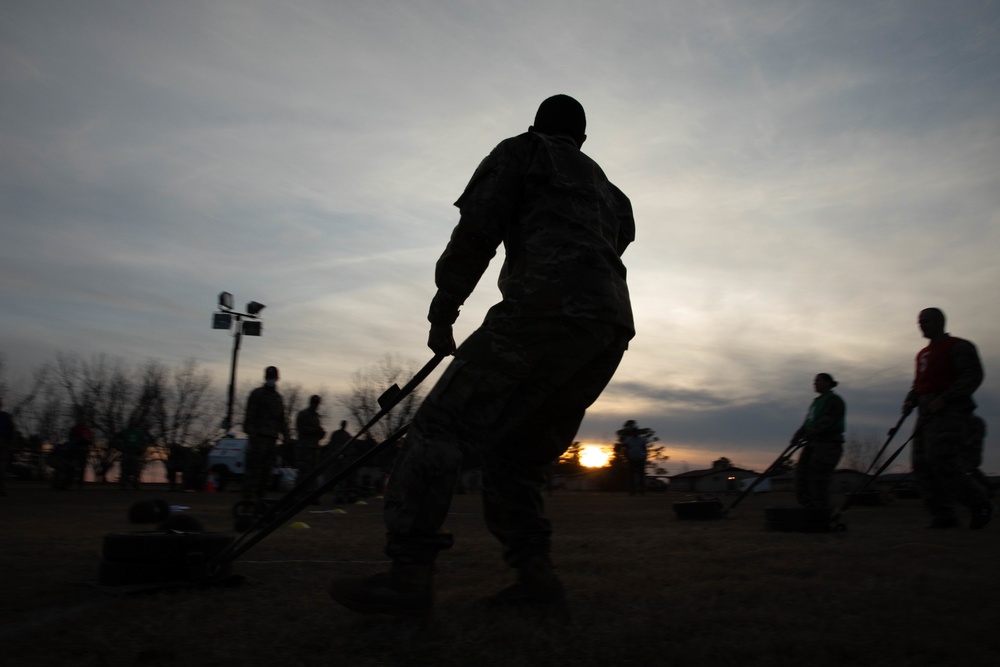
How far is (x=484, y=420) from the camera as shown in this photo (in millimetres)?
2582

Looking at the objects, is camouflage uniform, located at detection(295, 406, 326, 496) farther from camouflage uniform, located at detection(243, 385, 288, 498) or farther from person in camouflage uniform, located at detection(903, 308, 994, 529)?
person in camouflage uniform, located at detection(903, 308, 994, 529)

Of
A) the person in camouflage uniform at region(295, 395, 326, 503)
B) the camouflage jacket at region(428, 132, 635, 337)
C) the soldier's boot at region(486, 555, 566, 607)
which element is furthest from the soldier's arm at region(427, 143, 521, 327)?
the person in camouflage uniform at region(295, 395, 326, 503)

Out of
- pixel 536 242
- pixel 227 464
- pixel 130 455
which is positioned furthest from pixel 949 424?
pixel 130 455

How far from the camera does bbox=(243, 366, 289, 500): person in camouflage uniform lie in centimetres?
1057

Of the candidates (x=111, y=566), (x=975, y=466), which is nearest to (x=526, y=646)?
(x=111, y=566)

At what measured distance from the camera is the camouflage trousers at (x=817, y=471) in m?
8.76

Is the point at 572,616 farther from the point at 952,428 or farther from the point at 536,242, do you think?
the point at 952,428

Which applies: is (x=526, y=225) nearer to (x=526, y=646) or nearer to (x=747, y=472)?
(x=526, y=646)

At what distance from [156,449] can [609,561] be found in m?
46.1

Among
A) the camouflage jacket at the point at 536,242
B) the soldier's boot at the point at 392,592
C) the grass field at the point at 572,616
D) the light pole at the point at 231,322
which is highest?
the light pole at the point at 231,322

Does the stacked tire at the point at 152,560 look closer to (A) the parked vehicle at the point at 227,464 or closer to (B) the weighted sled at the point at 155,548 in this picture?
(B) the weighted sled at the point at 155,548

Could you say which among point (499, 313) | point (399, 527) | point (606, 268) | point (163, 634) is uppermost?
point (606, 268)

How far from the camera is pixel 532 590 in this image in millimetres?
2793

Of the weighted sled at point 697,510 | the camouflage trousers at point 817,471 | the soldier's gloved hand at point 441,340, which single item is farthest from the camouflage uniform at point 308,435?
the soldier's gloved hand at point 441,340
